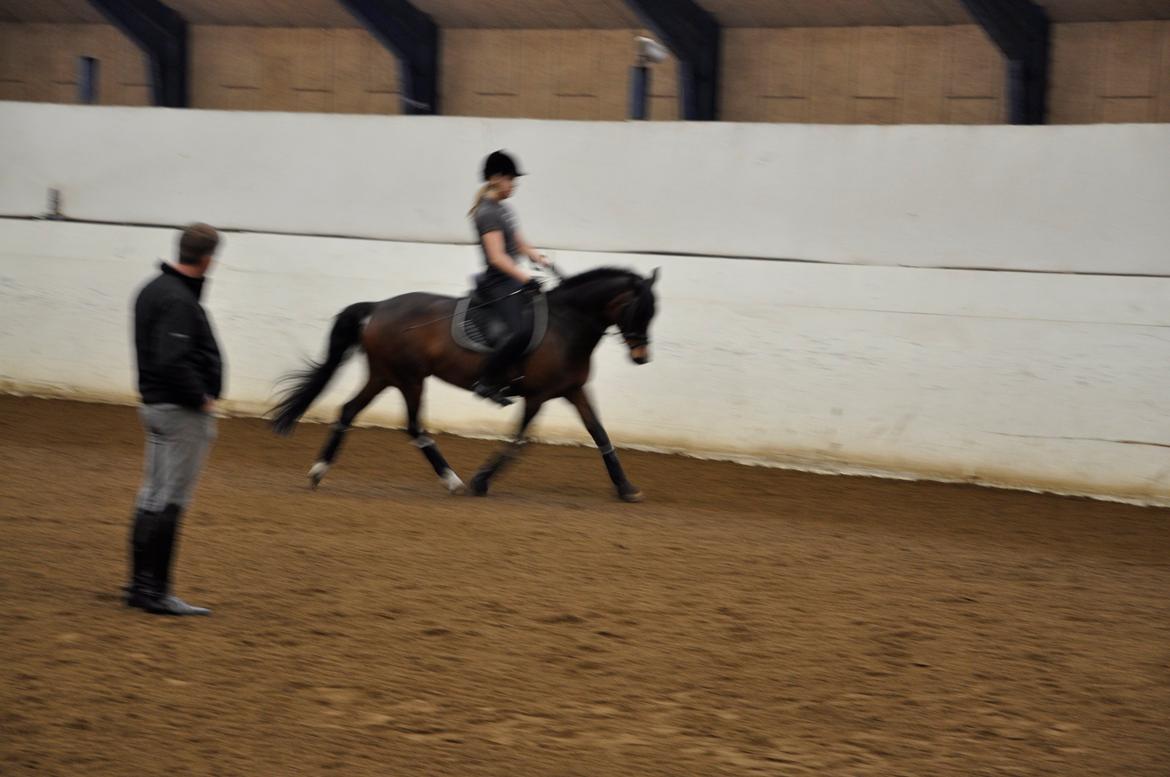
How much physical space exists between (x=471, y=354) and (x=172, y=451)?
3.76 m

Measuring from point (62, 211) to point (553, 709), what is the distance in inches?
428

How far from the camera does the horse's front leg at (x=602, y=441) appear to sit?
9062 millimetres

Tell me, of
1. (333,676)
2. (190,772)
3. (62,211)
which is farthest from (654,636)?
(62,211)

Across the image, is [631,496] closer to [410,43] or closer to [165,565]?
[165,565]

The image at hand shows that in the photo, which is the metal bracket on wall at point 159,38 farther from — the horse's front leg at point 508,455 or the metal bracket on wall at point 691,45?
the horse's front leg at point 508,455

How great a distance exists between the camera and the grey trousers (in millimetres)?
5520

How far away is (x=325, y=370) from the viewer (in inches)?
366

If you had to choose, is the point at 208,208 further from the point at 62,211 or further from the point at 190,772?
the point at 190,772

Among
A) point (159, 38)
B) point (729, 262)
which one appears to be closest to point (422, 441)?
point (729, 262)

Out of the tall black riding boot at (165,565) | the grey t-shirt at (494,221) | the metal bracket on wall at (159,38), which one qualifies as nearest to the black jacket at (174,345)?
the tall black riding boot at (165,565)

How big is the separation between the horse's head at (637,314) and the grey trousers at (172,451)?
12.2 feet

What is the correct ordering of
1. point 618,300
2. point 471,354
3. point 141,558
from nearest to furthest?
1. point 141,558
2. point 618,300
3. point 471,354

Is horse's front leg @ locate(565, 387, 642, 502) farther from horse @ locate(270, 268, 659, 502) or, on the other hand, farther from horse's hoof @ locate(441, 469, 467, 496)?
horse's hoof @ locate(441, 469, 467, 496)

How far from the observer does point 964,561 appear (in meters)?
7.71
